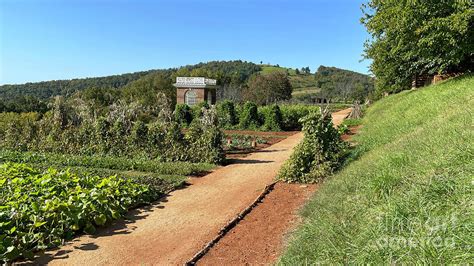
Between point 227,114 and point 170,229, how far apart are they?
18495mm

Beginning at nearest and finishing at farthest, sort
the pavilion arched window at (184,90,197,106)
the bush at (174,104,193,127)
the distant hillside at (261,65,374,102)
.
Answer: the bush at (174,104,193,127)
the pavilion arched window at (184,90,197,106)
the distant hillside at (261,65,374,102)

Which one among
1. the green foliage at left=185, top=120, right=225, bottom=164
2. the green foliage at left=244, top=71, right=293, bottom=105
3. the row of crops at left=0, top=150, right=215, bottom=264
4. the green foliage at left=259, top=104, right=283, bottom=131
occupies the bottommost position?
the row of crops at left=0, top=150, right=215, bottom=264

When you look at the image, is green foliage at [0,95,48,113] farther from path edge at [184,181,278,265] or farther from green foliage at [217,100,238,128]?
path edge at [184,181,278,265]

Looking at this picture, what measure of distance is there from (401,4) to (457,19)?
218cm

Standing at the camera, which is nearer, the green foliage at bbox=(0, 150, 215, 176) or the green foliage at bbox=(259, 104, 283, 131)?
the green foliage at bbox=(0, 150, 215, 176)

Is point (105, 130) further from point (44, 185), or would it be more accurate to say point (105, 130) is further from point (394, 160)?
point (394, 160)

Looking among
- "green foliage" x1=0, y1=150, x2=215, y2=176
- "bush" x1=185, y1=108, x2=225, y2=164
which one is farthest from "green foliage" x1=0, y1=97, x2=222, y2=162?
"green foliage" x1=0, y1=150, x2=215, y2=176

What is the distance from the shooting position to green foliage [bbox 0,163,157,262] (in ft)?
15.5

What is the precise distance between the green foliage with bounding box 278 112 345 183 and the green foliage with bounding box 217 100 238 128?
15.1 meters

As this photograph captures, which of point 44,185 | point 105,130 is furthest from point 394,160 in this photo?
point 105,130

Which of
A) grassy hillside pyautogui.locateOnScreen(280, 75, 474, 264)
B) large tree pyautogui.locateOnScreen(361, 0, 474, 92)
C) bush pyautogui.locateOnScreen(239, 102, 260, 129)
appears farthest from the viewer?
bush pyautogui.locateOnScreen(239, 102, 260, 129)

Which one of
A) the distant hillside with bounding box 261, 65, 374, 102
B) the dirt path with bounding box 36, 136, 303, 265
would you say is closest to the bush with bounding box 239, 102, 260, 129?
the dirt path with bounding box 36, 136, 303, 265

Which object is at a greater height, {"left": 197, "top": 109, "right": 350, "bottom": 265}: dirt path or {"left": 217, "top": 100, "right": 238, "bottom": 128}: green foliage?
{"left": 217, "top": 100, "right": 238, "bottom": 128}: green foliage

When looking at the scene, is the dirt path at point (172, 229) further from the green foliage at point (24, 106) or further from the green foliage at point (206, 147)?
the green foliage at point (24, 106)
